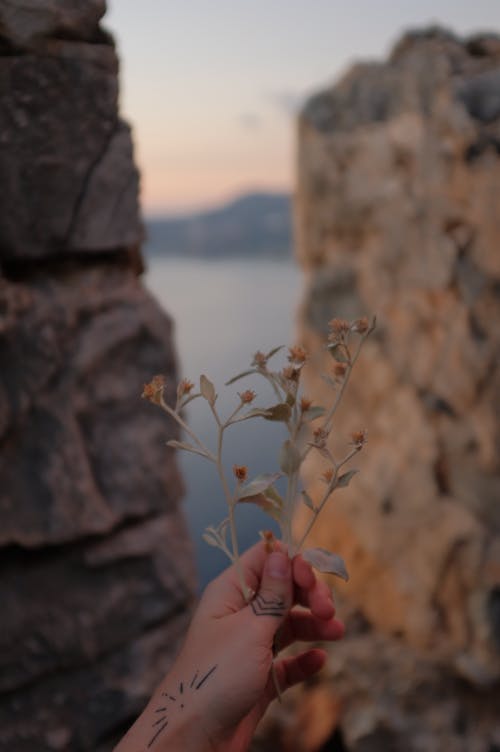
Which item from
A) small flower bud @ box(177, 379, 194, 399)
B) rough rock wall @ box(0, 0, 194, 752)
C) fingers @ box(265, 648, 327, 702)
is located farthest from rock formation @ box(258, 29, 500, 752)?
Answer: small flower bud @ box(177, 379, 194, 399)

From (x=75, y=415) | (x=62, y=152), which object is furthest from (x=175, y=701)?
(x=62, y=152)

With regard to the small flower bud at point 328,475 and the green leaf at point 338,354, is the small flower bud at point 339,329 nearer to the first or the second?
the green leaf at point 338,354

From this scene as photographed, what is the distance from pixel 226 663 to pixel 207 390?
0.91 feet

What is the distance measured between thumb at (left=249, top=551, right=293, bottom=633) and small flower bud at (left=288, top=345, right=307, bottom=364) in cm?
21

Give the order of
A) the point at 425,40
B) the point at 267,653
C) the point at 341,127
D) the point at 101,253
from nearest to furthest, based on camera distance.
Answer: the point at 267,653, the point at 101,253, the point at 425,40, the point at 341,127

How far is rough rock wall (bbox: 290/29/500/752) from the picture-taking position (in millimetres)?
2873

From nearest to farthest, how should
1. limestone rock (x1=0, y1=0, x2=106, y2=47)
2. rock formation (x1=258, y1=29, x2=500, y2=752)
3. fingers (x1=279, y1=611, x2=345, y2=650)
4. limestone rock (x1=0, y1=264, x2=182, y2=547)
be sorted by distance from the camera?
fingers (x1=279, y1=611, x2=345, y2=650)
limestone rock (x1=0, y1=0, x2=106, y2=47)
limestone rock (x1=0, y1=264, x2=182, y2=547)
rock formation (x1=258, y1=29, x2=500, y2=752)

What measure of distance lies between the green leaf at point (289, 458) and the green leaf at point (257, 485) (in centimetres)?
1

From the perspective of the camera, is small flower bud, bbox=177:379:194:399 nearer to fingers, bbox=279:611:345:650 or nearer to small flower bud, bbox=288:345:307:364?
small flower bud, bbox=288:345:307:364

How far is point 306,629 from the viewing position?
34.8 inches

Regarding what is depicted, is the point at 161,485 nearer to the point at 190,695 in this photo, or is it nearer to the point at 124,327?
the point at 124,327

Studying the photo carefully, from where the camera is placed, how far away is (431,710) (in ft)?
9.27

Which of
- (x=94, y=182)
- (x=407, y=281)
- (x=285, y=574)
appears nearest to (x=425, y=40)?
(x=407, y=281)

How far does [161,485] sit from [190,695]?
77 centimetres
